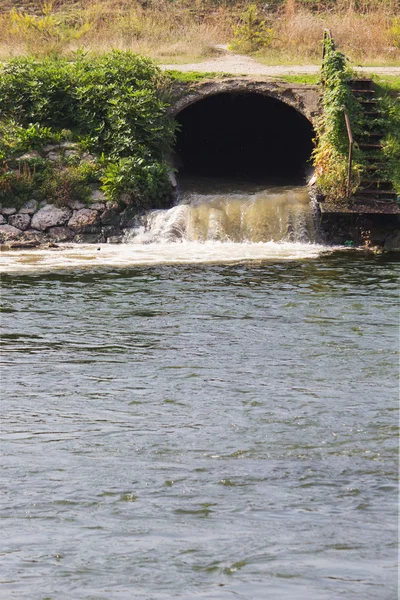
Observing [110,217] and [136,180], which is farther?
[136,180]

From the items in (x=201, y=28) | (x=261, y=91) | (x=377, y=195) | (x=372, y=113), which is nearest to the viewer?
(x=377, y=195)

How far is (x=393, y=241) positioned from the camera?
768 inches

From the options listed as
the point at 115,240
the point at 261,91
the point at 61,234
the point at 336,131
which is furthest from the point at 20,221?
the point at 336,131

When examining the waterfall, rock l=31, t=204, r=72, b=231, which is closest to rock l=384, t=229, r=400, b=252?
the waterfall

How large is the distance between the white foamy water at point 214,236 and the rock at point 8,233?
93 centimetres

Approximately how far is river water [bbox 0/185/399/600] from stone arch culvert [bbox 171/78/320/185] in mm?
12154

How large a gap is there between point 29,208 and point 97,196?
1446 millimetres

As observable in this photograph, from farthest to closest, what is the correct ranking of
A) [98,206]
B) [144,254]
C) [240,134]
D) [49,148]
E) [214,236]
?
[240,134]
[49,148]
[98,206]
[214,236]
[144,254]

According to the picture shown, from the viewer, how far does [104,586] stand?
527cm

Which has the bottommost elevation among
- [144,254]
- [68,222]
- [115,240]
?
[144,254]

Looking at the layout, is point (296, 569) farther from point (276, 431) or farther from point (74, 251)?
point (74, 251)

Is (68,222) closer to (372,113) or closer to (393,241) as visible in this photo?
(393,241)

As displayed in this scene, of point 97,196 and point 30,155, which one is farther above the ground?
point 30,155

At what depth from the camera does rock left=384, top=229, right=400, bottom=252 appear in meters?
19.4
